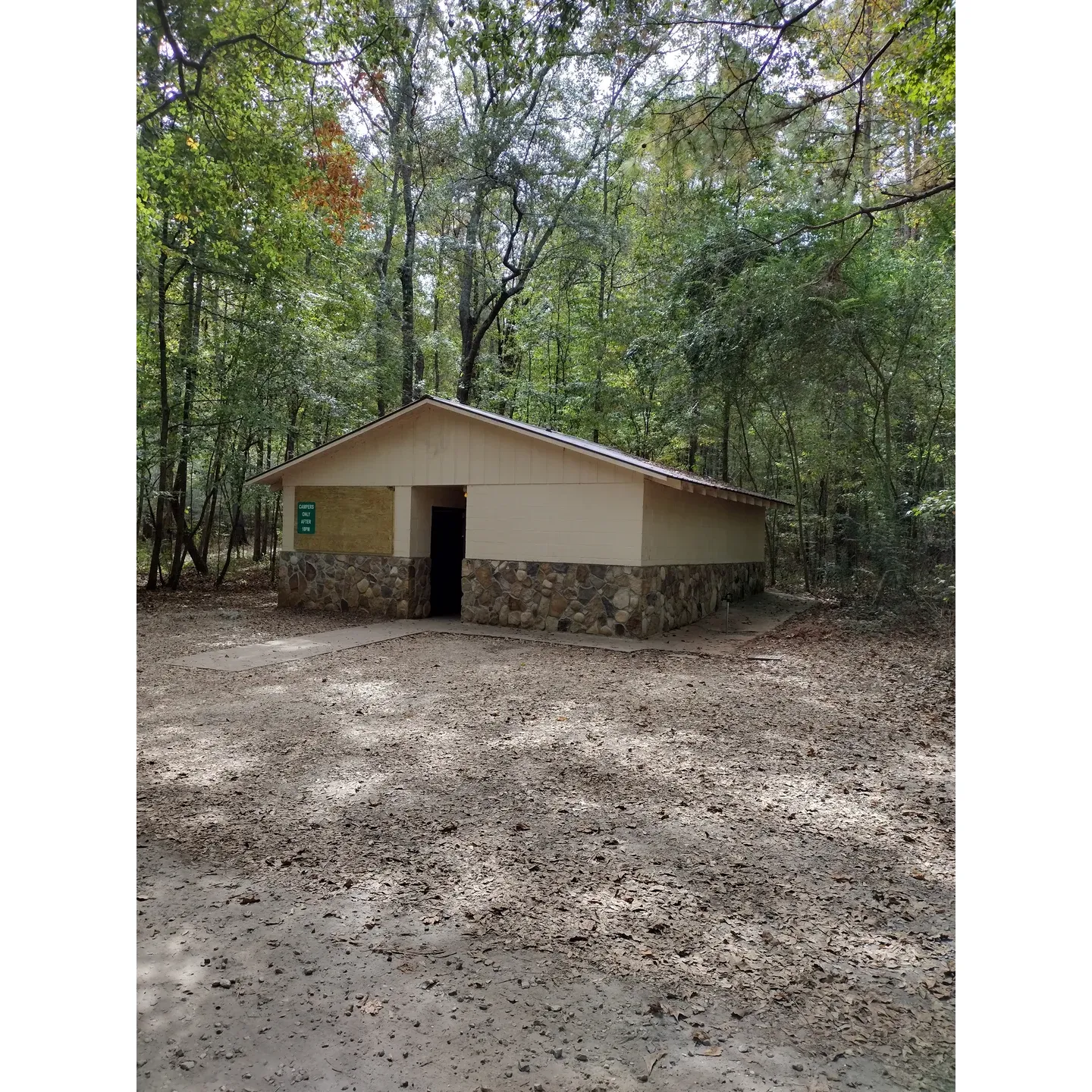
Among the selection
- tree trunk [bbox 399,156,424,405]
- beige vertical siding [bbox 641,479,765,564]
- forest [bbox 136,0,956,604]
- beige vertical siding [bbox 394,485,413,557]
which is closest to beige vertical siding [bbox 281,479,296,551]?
forest [bbox 136,0,956,604]

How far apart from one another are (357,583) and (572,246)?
8071 millimetres

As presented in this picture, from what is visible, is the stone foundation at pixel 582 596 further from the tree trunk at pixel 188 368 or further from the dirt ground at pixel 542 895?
the tree trunk at pixel 188 368

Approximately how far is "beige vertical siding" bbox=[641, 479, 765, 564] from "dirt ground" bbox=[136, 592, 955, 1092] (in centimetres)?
342

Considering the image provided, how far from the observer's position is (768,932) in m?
2.07

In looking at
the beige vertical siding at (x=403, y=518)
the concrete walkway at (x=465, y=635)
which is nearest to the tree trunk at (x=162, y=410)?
the beige vertical siding at (x=403, y=518)

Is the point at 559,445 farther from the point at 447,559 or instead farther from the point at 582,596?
the point at 447,559

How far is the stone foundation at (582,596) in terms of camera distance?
795 centimetres

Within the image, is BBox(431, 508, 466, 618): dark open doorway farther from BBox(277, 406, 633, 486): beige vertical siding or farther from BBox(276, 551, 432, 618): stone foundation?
BBox(277, 406, 633, 486): beige vertical siding

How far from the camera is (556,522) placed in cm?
830

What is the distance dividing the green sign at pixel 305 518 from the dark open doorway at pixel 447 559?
1.76m

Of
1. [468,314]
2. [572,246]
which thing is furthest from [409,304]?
[572,246]

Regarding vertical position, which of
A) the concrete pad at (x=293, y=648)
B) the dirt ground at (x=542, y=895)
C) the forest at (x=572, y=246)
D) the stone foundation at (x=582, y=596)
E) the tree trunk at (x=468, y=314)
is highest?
the tree trunk at (x=468, y=314)

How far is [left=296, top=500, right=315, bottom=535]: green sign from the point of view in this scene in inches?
393
